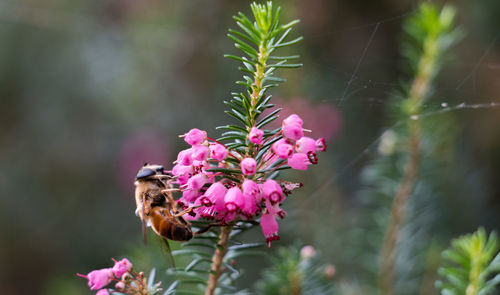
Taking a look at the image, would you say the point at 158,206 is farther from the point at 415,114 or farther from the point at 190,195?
the point at 415,114

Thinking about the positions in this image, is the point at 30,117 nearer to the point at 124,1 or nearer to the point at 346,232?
the point at 124,1

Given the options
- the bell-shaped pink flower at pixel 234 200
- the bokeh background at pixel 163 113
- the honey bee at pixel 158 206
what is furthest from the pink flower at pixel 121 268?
the bokeh background at pixel 163 113

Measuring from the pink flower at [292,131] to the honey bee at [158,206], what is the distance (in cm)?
52

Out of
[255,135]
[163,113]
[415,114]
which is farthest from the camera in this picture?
[163,113]

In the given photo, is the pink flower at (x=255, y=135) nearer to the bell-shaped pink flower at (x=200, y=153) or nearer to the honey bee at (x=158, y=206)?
the bell-shaped pink flower at (x=200, y=153)

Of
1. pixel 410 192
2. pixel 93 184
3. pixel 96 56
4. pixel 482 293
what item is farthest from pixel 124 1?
pixel 482 293

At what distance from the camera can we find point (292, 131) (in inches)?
48.3

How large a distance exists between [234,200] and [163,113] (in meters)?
3.54

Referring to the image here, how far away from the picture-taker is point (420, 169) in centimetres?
220

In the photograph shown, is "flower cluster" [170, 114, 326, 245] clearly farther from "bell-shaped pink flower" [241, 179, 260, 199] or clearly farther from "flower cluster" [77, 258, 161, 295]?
"flower cluster" [77, 258, 161, 295]

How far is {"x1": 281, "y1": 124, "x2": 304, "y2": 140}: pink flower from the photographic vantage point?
4.02ft

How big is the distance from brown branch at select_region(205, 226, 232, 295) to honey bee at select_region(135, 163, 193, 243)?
0.43 ft

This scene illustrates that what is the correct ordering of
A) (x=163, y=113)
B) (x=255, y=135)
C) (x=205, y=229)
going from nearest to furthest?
(x=255, y=135) < (x=205, y=229) < (x=163, y=113)

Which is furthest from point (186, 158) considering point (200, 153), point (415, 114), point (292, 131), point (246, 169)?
point (415, 114)
